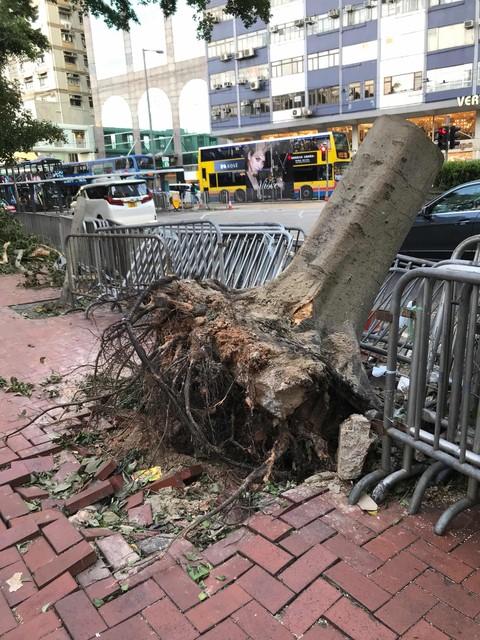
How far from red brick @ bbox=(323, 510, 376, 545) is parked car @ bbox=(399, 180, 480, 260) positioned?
24.1 ft

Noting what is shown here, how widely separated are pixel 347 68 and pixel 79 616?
50.1 m

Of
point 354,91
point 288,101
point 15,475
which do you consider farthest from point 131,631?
point 288,101

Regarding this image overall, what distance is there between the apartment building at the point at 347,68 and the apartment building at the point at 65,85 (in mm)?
24594

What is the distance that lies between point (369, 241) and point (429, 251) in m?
6.40

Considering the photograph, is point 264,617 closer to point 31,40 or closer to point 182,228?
point 182,228

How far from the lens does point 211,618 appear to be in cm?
211

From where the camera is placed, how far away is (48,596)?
7.56 feet

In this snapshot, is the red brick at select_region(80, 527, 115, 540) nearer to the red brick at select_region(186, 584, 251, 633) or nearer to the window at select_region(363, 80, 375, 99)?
the red brick at select_region(186, 584, 251, 633)

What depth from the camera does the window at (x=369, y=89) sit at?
44.7 metres

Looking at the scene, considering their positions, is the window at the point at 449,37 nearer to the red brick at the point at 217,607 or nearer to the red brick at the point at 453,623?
the red brick at the point at 453,623

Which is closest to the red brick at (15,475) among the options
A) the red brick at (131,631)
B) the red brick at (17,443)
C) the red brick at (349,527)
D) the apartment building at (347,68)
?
the red brick at (17,443)

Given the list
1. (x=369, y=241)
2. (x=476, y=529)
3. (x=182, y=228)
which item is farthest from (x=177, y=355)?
(x=182, y=228)

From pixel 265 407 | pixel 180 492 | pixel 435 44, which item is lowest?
pixel 180 492

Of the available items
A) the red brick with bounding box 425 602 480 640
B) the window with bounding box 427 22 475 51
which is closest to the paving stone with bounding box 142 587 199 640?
the red brick with bounding box 425 602 480 640
